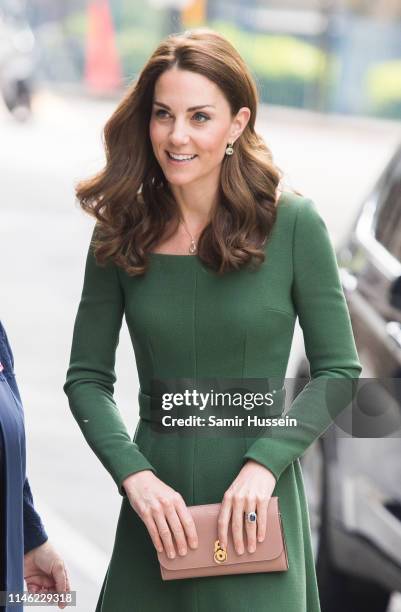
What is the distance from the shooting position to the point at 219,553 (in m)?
3.19

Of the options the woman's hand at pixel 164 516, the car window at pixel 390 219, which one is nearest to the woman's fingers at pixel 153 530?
the woman's hand at pixel 164 516

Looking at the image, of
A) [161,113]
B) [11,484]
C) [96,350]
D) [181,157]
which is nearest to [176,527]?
[11,484]

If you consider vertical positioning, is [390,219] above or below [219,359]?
above

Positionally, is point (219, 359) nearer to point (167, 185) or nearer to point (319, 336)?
point (319, 336)

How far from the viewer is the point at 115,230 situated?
3.42m

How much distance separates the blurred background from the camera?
16.9 feet

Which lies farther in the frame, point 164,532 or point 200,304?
point 200,304

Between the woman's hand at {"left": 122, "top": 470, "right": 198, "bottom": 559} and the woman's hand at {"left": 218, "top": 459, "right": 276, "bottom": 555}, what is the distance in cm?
7

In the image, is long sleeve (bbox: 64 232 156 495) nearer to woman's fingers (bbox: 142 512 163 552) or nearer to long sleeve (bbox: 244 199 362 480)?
woman's fingers (bbox: 142 512 163 552)

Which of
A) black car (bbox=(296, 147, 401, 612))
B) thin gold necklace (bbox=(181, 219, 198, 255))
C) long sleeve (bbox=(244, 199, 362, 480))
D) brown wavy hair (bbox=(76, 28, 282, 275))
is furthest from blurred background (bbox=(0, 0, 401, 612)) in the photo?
long sleeve (bbox=(244, 199, 362, 480))

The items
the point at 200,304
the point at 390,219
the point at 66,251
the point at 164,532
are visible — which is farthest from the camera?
the point at 66,251

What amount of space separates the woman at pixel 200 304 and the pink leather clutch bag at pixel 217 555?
0.05m

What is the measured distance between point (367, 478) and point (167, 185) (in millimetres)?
1883

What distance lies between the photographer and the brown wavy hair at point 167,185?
10.8 feet
